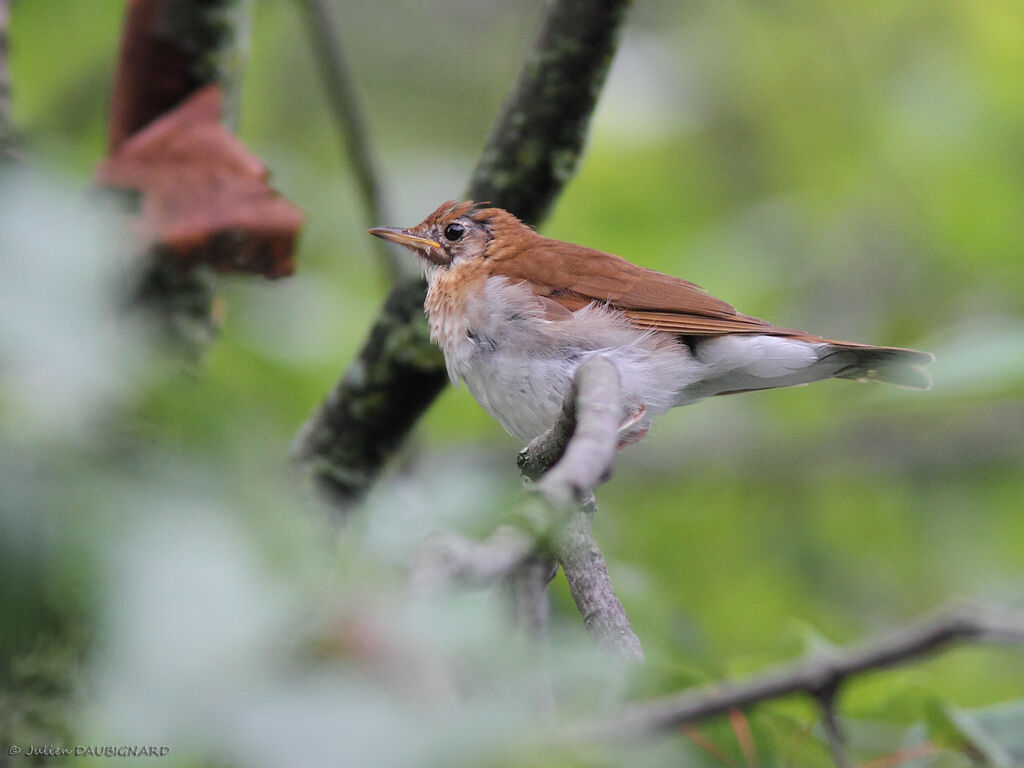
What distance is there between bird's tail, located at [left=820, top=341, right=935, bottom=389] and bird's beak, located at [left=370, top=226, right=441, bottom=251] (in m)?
1.69

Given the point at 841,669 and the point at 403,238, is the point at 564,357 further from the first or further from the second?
the point at 841,669

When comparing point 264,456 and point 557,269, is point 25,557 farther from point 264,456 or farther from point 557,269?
point 557,269

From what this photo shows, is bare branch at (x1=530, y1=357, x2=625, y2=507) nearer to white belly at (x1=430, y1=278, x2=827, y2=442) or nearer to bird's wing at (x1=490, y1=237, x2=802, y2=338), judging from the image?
white belly at (x1=430, y1=278, x2=827, y2=442)

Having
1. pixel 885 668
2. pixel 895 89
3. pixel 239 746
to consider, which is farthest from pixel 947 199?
pixel 239 746

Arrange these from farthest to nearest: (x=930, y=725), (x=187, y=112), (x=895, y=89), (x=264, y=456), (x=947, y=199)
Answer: (x=895, y=89) → (x=947, y=199) → (x=187, y=112) → (x=930, y=725) → (x=264, y=456)

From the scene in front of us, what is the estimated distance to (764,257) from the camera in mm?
5445

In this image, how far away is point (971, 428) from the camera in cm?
625

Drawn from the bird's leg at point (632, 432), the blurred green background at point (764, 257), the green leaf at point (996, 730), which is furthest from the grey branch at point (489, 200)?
the green leaf at point (996, 730)

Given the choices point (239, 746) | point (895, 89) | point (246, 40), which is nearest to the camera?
point (239, 746)

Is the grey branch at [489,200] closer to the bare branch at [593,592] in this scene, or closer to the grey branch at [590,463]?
the grey branch at [590,463]

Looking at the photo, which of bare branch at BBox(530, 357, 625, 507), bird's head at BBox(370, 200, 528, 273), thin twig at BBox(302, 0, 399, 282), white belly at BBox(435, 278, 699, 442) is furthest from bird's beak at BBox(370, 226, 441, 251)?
bare branch at BBox(530, 357, 625, 507)

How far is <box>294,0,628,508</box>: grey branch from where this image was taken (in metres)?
3.58

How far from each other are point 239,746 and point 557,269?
3.46 m

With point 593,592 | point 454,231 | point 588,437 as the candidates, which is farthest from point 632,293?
point 588,437
